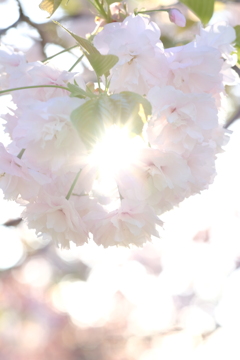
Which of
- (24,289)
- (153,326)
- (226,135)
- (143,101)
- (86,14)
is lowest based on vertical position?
(153,326)

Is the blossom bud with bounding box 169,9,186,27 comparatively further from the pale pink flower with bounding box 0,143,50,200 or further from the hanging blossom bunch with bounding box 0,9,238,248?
the pale pink flower with bounding box 0,143,50,200

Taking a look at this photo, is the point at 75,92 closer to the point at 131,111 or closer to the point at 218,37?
the point at 131,111

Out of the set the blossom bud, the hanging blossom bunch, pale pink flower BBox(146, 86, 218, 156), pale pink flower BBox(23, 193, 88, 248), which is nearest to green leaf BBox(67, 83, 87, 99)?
the hanging blossom bunch

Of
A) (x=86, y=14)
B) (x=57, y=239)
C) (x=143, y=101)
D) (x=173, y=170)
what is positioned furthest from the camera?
(x=86, y=14)

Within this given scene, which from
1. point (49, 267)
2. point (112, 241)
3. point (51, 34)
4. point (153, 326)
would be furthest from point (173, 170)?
point (153, 326)

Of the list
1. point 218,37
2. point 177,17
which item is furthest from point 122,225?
point 177,17

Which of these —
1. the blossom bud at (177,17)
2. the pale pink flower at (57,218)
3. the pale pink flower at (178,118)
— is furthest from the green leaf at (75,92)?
the blossom bud at (177,17)

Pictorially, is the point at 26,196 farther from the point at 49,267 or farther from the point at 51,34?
the point at 49,267

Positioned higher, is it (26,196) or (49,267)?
(26,196)
